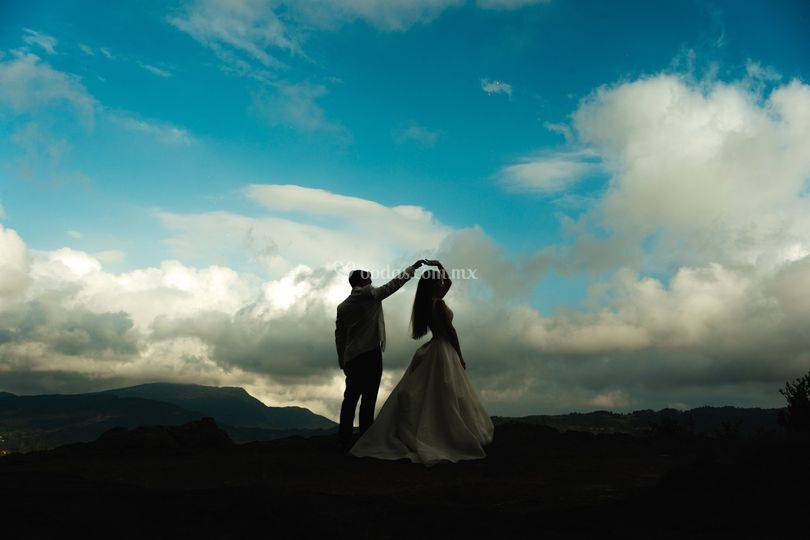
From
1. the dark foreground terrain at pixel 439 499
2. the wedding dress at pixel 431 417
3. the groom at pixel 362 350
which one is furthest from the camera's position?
the groom at pixel 362 350

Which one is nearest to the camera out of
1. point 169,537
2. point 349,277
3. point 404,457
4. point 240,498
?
point 169,537

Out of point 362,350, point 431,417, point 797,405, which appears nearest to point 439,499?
point 431,417

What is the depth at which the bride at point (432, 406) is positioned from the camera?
351 inches

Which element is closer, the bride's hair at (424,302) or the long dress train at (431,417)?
the long dress train at (431,417)

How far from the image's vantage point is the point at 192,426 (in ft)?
41.9

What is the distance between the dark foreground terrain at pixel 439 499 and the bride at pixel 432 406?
0.44 meters

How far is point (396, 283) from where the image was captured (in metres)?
9.13

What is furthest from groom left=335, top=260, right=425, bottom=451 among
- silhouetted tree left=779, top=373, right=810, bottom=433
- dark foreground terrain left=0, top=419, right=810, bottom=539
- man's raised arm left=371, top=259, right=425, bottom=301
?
silhouetted tree left=779, top=373, right=810, bottom=433

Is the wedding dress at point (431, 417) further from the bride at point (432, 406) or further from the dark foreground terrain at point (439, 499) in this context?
the dark foreground terrain at point (439, 499)

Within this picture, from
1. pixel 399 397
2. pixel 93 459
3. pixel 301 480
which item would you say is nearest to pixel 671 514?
pixel 301 480

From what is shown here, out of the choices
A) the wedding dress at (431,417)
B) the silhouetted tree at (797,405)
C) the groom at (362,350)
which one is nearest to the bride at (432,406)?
the wedding dress at (431,417)

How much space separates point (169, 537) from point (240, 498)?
0.98 meters

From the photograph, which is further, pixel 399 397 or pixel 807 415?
pixel 807 415

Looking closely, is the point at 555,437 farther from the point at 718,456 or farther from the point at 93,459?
the point at 93,459
